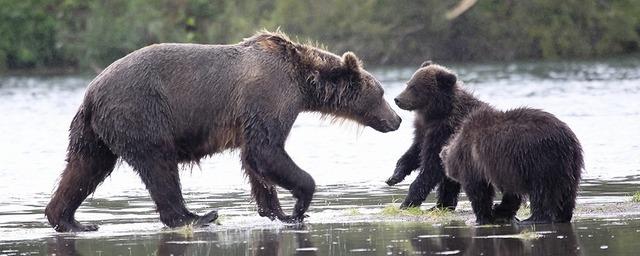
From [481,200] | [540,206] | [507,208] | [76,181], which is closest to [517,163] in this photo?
[540,206]

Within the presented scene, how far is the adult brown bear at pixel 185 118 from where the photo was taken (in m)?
10.1

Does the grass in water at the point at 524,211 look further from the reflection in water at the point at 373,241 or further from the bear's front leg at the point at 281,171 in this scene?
the bear's front leg at the point at 281,171

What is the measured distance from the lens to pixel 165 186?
1022 centimetres

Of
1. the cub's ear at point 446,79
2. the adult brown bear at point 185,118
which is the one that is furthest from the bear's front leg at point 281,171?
the cub's ear at point 446,79

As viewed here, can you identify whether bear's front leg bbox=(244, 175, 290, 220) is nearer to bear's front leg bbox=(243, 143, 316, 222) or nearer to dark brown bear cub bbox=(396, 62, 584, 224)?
bear's front leg bbox=(243, 143, 316, 222)

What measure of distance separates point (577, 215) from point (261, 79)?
2578 mm

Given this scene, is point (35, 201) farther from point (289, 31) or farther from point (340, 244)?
point (289, 31)

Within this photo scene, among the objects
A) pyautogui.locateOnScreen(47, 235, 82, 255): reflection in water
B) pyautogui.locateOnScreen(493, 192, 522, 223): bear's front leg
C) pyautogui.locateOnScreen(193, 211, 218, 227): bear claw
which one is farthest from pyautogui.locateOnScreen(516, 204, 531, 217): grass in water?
pyautogui.locateOnScreen(47, 235, 82, 255): reflection in water

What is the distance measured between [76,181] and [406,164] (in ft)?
9.21

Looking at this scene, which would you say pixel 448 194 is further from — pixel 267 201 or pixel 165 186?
pixel 165 186

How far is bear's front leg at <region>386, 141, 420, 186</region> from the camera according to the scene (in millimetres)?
11492

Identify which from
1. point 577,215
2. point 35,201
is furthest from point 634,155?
point 35,201

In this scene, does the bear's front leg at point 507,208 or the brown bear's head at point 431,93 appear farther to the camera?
the brown bear's head at point 431,93

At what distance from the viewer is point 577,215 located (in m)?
10.0
